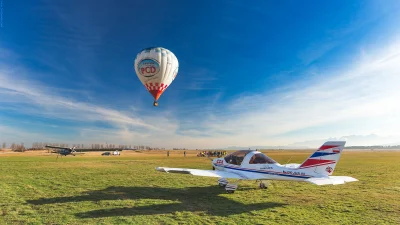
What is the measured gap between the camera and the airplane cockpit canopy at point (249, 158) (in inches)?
510

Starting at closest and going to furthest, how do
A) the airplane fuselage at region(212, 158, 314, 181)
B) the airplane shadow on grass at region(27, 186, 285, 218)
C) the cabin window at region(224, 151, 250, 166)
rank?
1. the airplane shadow on grass at region(27, 186, 285, 218)
2. the airplane fuselage at region(212, 158, 314, 181)
3. the cabin window at region(224, 151, 250, 166)

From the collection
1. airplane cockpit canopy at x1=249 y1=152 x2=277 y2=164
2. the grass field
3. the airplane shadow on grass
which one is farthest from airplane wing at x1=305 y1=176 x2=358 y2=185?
airplane cockpit canopy at x1=249 y1=152 x2=277 y2=164

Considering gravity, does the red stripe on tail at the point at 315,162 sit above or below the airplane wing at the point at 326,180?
above

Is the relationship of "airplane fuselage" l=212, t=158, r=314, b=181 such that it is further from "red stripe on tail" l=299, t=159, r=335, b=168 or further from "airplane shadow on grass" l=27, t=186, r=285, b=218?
"airplane shadow on grass" l=27, t=186, r=285, b=218

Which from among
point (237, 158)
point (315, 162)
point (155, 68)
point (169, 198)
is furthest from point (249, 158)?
point (155, 68)

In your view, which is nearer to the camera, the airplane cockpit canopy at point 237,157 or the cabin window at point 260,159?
the cabin window at point 260,159

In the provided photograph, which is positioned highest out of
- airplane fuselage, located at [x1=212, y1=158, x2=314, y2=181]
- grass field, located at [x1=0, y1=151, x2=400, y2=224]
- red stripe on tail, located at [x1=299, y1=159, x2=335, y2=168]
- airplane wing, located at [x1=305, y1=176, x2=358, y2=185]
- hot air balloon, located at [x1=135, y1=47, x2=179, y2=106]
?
hot air balloon, located at [x1=135, y1=47, x2=179, y2=106]

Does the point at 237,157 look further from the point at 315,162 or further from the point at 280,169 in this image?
the point at 315,162

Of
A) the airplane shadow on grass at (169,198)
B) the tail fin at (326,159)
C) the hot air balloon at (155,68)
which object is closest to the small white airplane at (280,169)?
the tail fin at (326,159)

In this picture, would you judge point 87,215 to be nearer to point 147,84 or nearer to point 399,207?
point 399,207

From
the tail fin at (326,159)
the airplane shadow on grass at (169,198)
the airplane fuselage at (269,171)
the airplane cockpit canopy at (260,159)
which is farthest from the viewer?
the airplane cockpit canopy at (260,159)

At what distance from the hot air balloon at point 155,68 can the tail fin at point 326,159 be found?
15506 millimetres

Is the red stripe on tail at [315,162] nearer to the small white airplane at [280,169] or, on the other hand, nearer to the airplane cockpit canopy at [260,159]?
the small white airplane at [280,169]

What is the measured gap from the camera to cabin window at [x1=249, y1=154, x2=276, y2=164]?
12836 millimetres
